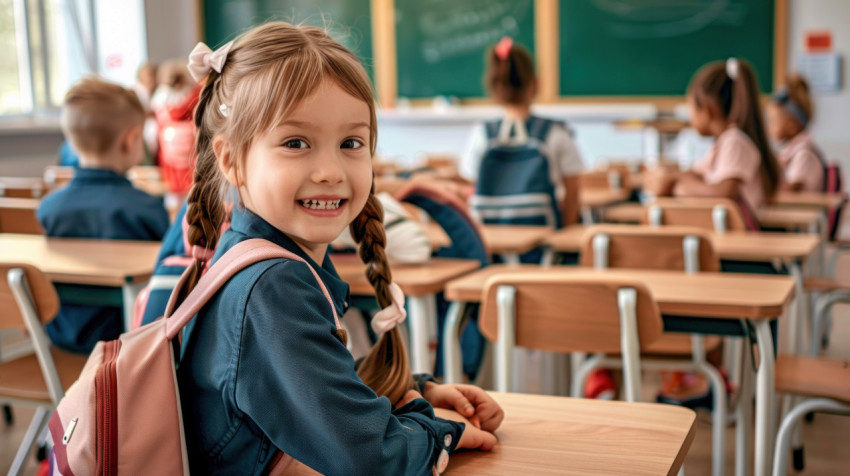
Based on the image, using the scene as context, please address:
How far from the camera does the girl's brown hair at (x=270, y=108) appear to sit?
1.02 metres

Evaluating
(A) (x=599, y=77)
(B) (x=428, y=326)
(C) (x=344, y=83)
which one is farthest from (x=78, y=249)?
(A) (x=599, y=77)

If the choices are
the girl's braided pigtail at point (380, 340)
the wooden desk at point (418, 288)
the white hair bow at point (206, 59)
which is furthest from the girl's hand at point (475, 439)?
the wooden desk at point (418, 288)


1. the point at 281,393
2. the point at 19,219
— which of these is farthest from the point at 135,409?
the point at 19,219

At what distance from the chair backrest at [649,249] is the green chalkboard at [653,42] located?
586 centimetres

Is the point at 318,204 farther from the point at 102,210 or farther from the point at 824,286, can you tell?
the point at 824,286

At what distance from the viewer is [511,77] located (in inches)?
153

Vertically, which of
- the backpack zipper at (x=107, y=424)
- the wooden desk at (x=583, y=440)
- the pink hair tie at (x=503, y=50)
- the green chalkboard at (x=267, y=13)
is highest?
the green chalkboard at (x=267, y=13)

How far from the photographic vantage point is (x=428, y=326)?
2328mm

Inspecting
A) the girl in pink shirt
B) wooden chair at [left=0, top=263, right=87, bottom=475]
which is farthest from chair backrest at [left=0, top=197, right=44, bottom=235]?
the girl in pink shirt

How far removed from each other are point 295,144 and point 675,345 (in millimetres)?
1834

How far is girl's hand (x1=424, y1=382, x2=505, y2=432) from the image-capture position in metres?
1.13

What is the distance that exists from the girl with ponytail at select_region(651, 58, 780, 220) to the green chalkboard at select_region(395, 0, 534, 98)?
5.03 m

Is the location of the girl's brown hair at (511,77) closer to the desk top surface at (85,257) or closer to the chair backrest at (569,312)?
the desk top surface at (85,257)

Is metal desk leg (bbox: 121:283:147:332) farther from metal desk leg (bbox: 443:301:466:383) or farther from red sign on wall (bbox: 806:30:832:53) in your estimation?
red sign on wall (bbox: 806:30:832:53)
